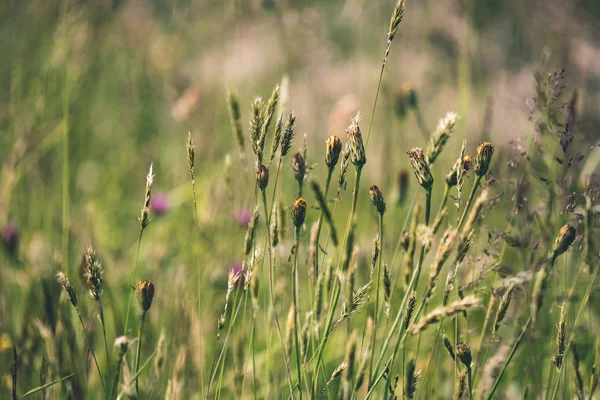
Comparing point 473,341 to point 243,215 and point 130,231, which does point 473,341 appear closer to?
point 243,215

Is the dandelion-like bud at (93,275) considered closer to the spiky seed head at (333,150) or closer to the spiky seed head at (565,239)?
the spiky seed head at (333,150)

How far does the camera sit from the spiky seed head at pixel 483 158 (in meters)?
0.66

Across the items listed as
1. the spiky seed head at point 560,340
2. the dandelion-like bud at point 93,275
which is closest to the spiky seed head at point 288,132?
the dandelion-like bud at point 93,275

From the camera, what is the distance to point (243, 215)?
1509 millimetres

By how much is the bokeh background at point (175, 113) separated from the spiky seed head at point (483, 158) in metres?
0.30

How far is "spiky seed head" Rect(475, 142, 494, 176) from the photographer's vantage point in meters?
0.66

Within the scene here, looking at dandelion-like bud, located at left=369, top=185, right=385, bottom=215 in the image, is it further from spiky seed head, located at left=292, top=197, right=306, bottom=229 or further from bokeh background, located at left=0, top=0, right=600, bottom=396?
bokeh background, located at left=0, top=0, right=600, bottom=396

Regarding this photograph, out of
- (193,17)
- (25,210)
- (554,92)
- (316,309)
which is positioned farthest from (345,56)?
(316,309)

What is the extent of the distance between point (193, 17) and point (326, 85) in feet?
2.93

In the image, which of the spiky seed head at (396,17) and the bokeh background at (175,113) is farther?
the bokeh background at (175,113)

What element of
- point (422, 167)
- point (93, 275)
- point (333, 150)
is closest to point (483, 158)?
point (422, 167)

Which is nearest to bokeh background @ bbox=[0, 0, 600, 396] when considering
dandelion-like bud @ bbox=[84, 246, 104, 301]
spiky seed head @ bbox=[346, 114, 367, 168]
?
dandelion-like bud @ bbox=[84, 246, 104, 301]

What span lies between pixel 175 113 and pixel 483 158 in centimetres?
126

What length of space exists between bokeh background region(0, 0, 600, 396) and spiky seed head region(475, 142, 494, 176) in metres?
0.30
